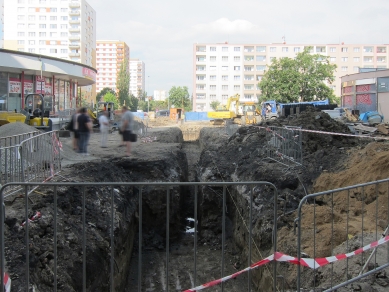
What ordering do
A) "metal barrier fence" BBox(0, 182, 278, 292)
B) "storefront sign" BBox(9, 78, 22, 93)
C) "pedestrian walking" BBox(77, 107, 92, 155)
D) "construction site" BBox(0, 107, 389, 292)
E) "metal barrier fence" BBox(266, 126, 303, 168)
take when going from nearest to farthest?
1. "metal barrier fence" BBox(0, 182, 278, 292)
2. "construction site" BBox(0, 107, 389, 292)
3. "metal barrier fence" BBox(266, 126, 303, 168)
4. "pedestrian walking" BBox(77, 107, 92, 155)
5. "storefront sign" BBox(9, 78, 22, 93)

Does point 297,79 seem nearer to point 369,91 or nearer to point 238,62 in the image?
point 369,91

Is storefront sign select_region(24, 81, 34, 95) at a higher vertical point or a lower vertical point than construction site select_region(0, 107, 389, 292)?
higher

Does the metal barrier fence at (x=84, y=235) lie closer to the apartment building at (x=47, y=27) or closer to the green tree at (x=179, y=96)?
the apartment building at (x=47, y=27)

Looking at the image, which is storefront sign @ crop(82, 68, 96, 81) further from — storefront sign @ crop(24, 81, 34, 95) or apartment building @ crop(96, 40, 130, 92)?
apartment building @ crop(96, 40, 130, 92)

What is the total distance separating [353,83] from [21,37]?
71.5 m

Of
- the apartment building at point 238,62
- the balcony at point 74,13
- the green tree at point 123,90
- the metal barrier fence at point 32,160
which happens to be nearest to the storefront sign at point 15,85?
the metal barrier fence at point 32,160

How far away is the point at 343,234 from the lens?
6.90 meters

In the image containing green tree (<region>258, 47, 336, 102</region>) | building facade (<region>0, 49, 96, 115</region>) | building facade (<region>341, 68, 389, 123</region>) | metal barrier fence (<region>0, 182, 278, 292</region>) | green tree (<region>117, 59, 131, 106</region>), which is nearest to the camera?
metal barrier fence (<region>0, 182, 278, 292</region>)

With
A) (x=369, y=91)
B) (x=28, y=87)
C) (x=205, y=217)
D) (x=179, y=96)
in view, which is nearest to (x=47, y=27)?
(x=179, y=96)

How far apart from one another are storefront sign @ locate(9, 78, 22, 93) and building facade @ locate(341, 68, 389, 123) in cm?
2839

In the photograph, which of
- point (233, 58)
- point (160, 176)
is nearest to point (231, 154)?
point (160, 176)

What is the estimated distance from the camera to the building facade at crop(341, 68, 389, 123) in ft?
115

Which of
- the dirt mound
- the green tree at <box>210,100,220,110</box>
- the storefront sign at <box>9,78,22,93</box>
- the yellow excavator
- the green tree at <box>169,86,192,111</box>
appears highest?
the green tree at <box>169,86,192,111</box>

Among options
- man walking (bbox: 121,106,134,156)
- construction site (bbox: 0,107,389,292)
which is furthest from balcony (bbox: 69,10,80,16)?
man walking (bbox: 121,106,134,156)
